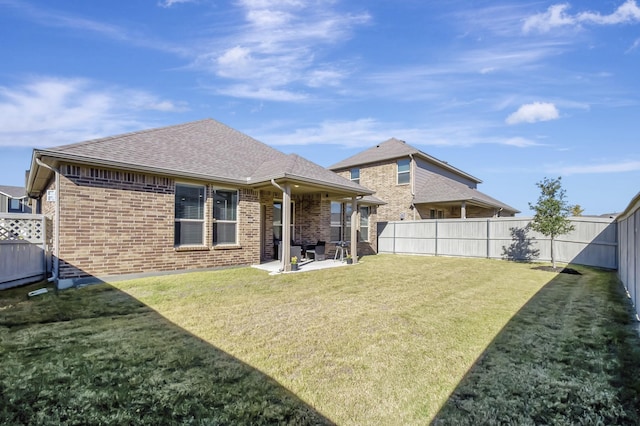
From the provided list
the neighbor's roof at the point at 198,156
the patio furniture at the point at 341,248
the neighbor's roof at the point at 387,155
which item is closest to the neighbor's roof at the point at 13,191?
the neighbor's roof at the point at 198,156

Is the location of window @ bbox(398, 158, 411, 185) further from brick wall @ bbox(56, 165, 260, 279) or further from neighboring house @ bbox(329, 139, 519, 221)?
brick wall @ bbox(56, 165, 260, 279)

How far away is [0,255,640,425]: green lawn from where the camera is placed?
2.52 meters

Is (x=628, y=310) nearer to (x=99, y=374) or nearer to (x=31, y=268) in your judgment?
(x=99, y=374)

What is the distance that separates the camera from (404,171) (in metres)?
18.9

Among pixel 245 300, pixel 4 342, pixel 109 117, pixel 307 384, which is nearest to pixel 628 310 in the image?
pixel 307 384

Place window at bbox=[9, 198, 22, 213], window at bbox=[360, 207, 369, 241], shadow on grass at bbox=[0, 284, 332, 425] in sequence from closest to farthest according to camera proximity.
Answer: shadow on grass at bbox=[0, 284, 332, 425] → window at bbox=[360, 207, 369, 241] → window at bbox=[9, 198, 22, 213]

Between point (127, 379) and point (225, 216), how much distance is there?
23.9 ft

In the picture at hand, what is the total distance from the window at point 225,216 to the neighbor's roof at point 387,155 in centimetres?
1199

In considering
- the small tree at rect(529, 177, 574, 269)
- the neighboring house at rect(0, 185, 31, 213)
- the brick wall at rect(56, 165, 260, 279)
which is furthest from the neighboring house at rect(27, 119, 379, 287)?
the neighboring house at rect(0, 185, 31, 213)

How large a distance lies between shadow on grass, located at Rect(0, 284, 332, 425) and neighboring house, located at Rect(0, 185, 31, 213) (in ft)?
131

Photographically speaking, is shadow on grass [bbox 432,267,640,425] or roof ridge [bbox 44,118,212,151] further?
roof ridge [bbox 44,118,212,151]

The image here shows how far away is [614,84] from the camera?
33.4 ft

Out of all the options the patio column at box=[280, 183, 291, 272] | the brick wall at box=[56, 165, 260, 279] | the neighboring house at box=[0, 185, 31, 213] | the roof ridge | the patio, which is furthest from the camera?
the neighboring house at box=[0, 185, 31, 213]

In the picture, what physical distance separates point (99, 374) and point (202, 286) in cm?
436
